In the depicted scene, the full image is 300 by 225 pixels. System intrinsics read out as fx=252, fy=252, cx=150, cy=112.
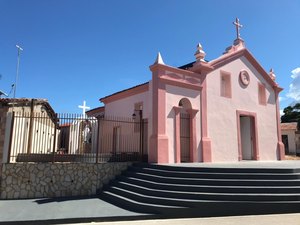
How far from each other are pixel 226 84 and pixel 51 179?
10346 mm

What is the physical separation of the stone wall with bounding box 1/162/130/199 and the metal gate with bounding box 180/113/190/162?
12.8 ft

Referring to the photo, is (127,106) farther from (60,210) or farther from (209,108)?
(60,210)

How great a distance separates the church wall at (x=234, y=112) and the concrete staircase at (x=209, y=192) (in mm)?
4559

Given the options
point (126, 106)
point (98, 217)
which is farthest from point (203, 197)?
point (126, 106)

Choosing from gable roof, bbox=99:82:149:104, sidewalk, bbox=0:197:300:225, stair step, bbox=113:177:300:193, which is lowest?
sidewalk, bbox=0:197:300:225

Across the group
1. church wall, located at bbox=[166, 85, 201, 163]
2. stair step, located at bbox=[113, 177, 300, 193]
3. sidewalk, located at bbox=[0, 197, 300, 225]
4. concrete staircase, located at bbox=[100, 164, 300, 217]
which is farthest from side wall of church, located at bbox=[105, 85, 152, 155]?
sidewalk, located at bbox=[0, 197, 300, 225]

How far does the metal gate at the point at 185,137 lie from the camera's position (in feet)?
39.9

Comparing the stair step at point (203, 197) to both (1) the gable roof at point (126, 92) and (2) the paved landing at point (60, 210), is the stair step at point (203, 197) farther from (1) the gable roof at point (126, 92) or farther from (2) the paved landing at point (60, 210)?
(1) the gable roof at point (126, 92)

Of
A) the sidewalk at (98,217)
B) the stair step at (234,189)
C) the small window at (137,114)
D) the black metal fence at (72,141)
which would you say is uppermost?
the small window at (137,114)

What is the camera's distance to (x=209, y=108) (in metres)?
12.8

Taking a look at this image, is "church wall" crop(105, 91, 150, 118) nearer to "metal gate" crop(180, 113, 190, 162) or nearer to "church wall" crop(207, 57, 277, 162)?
"metal gate" crop(180, 113, 190, 162)

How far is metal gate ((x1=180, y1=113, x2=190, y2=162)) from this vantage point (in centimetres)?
1217

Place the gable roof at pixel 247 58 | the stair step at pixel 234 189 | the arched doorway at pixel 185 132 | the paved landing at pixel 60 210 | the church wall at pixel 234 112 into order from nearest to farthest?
the paved landing at pixel 60 210 → the stair step at pixel 234 189 → the arched doorway at pixel 185 132 → the church wall at pixel 234 112 → the gable roof at pixel 247 58

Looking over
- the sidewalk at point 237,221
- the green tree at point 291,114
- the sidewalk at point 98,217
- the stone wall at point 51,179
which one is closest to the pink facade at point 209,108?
the stone wall at point 51,179
